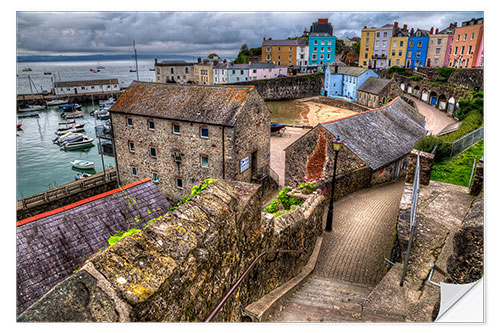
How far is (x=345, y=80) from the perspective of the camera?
55.4 m

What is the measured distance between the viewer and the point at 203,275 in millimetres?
3410

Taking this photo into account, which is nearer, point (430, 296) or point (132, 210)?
point (430, 296)

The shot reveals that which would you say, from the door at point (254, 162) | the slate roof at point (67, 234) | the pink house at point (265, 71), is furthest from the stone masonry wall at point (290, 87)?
the slate roof at point (67, 234)

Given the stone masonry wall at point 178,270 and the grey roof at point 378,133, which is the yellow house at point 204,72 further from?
the stone masonry wall at point 178,270

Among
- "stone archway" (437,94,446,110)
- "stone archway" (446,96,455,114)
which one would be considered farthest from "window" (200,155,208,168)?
"stone archway" (437,94,446,110)

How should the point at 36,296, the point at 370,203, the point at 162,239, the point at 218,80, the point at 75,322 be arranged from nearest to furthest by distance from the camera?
the point at 75,322 → the point at 162,239 → the point at 36,296 → the point at 370,203 → the point at 218,80

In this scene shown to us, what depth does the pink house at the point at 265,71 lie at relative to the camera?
62.9 metres

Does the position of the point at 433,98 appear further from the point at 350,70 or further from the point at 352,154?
the point at 352,154

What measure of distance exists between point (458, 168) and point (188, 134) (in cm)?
1259

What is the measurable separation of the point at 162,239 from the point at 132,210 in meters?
5.65

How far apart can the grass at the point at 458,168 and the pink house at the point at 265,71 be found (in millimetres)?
53305

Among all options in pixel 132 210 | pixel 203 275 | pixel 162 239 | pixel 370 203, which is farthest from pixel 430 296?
pixel 370 203

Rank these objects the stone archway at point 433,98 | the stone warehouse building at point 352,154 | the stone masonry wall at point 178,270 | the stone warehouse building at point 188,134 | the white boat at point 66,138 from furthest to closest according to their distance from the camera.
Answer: the stone archway at point 433,98 < the white boat at point 66,138 < the stone warehouse building at point 188,134 < the stone warehouse building at point 352,154 < the stone masonry wall at point 178,270

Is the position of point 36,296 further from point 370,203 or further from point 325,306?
point 370,203
